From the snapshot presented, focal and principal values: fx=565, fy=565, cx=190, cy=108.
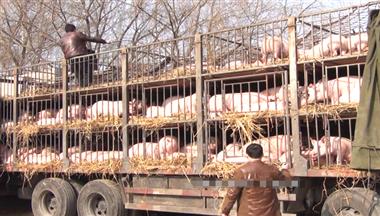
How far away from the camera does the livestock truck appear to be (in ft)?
23.2

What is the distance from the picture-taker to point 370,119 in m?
6.25

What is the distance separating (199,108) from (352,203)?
8.51 ft

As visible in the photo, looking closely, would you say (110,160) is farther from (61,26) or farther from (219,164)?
(61,26)

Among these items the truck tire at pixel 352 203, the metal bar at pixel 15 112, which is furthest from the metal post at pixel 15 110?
the truck tire at pixel 352 203

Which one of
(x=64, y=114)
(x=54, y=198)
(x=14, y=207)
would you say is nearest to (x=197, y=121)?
(x=64, y=114)

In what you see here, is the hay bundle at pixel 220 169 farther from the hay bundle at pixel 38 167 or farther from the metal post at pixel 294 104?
the hay bundle at pixel 38 167

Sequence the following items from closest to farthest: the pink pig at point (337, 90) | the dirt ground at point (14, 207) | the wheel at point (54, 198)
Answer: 1. the pink pig at point (337, 90)
2. the wheel at point (54, 198)
3. the dirt ground at point (14, 207)

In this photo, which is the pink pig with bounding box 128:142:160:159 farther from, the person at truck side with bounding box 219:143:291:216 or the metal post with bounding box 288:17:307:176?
the person at truck side with bounding box 219:143:291:216

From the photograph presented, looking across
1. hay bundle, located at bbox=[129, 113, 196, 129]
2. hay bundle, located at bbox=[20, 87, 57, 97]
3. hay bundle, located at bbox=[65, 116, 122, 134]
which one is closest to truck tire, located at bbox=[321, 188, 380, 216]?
hay bundle, located at bbox=[129, 113, 196, 129]

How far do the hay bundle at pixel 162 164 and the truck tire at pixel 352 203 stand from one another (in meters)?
2.26

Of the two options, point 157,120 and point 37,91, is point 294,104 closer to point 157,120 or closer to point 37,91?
point 157,120

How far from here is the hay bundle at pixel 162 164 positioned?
8461 millimetres

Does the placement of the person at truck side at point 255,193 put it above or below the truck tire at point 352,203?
above

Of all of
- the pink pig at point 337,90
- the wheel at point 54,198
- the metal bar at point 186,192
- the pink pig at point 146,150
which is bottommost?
the wheel at point 54,198
